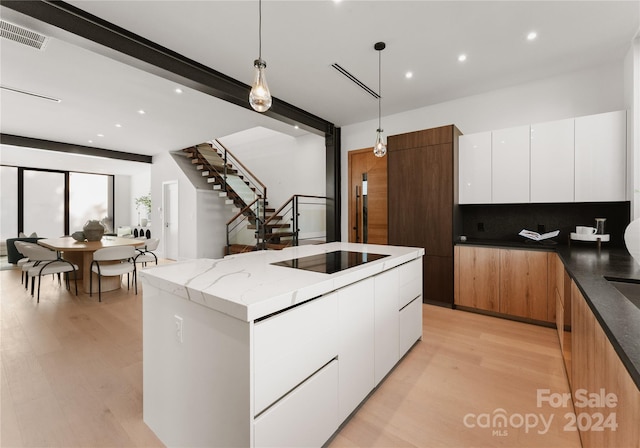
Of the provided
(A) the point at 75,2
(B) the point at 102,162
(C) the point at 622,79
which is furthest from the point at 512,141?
(B) the point at 102,162

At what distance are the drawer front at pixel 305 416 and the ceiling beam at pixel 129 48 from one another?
129 inches

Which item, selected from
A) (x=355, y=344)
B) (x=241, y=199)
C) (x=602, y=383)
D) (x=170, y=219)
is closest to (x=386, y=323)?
(x=355, y=344)

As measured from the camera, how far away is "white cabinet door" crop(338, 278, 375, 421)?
1587mm

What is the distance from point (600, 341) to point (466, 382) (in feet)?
4.07

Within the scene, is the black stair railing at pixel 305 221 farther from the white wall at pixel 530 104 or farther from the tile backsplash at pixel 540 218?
the tile backsplash at pixel 540 218

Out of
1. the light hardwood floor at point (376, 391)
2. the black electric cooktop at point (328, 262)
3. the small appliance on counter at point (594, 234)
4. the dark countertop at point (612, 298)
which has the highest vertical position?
the small appliance on counter at point (594, 234)

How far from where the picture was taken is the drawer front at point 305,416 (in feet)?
3.74

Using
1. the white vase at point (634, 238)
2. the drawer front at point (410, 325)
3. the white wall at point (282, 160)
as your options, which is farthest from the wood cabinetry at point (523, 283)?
the white wall at point (282, 160)

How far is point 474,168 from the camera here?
375 centimetres

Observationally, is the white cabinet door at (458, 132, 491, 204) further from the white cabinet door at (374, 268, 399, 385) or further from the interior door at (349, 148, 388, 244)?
the white cabinet door at (374, 268, 399, 385)

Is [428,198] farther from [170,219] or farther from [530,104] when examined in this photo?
[170,219]

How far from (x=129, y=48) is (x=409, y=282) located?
3423 mm

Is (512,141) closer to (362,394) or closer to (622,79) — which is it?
(622,79)

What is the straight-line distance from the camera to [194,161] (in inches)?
313
